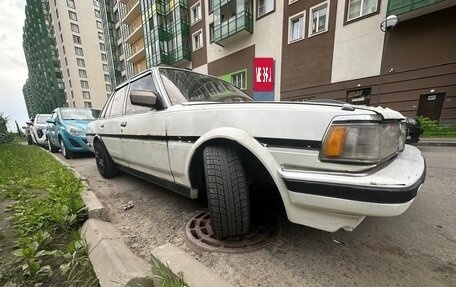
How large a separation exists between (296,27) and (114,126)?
1209 centimetres

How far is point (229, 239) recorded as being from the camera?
1.56 m

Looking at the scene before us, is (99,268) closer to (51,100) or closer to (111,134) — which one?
(111,134)

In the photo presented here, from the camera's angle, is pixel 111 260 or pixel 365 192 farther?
pixel 111 260

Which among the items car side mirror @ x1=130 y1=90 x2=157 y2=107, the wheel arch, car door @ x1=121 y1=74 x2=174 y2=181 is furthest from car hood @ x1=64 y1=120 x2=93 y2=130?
the wheel arch

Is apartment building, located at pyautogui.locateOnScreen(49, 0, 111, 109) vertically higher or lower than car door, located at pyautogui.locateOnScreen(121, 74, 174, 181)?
higher

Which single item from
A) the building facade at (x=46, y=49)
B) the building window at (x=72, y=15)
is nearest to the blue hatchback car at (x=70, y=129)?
the building window at (x=72, y=15)

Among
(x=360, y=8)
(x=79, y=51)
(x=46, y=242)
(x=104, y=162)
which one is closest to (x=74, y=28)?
(x=79, y=51)

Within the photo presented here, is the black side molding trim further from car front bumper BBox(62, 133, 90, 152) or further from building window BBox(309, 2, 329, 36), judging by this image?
building window BBox(309, 2, 329, 36)

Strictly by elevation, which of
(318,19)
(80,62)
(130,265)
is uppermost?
(80,62)

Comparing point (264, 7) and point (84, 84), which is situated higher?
point (264, 7)

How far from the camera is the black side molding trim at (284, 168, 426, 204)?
0.94 m

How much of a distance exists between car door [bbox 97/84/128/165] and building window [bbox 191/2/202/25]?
16.3 metres

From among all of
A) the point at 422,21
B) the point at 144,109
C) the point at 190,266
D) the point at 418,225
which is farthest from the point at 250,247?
the point at 422,21

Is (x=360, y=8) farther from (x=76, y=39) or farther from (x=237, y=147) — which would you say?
(x=76, y=39)
